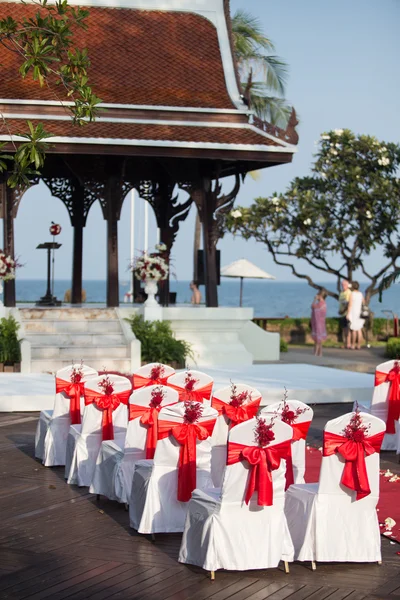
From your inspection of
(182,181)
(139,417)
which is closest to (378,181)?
(182,181)

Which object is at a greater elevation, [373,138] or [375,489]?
[373,138]

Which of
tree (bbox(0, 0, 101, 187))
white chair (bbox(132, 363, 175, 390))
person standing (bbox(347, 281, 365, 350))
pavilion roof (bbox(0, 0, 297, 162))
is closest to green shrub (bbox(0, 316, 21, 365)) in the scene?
pavilion roof (bbox(0, 0, 297, 162))

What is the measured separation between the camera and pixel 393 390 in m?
12.0

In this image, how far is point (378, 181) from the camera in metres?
33.4

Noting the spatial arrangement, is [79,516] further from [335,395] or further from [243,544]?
[335,395]

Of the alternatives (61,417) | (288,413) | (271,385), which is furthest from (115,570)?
(271,385)

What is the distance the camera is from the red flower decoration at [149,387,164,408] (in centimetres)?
876

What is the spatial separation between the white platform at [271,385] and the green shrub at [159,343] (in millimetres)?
676

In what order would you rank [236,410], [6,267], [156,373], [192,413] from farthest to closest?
[6,267]
[156,373]
[236,410]
[192,413]

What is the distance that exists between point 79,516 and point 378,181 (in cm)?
2638

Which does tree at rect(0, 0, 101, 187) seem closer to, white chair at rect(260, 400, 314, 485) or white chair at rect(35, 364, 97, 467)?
white chair at rect(260, 400, 314, 485)

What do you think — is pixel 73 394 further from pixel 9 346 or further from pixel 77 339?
pixel 77 339

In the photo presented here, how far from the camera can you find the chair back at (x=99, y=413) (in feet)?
32.5

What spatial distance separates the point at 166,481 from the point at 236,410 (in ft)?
4.24
